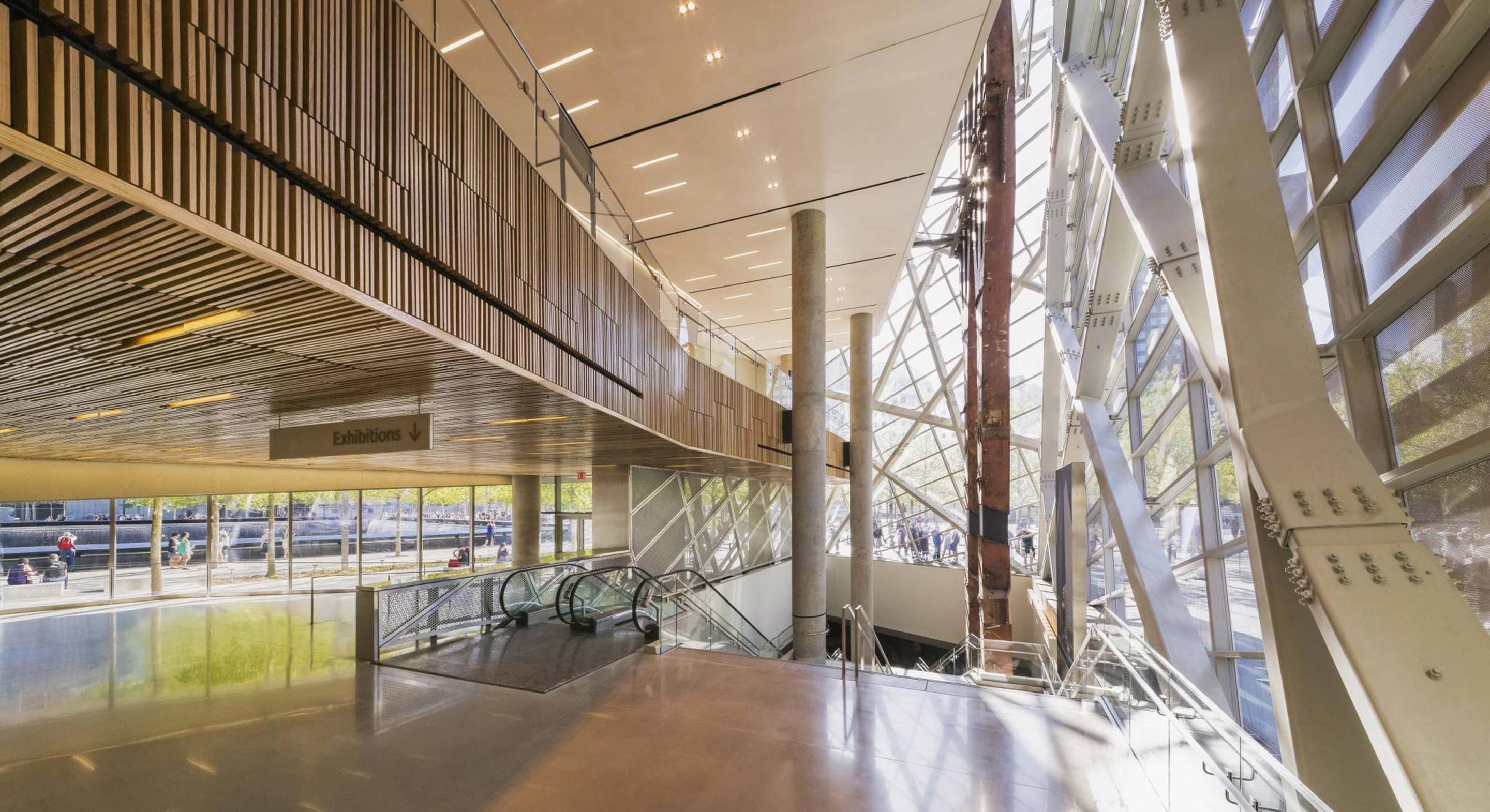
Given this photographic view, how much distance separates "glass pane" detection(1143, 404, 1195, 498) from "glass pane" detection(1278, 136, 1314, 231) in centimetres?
339

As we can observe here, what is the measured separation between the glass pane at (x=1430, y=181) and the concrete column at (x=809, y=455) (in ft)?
30.7

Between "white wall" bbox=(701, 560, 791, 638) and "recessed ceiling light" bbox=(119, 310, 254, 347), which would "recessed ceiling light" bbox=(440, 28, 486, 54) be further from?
"white wall" bbox=(701, 560, 791, 638)

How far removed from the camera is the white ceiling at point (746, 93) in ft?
23.7

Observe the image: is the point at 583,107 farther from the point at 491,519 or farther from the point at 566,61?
the point at 491,519

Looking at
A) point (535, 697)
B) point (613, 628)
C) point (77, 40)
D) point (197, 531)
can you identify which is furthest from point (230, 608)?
point (77, 40)

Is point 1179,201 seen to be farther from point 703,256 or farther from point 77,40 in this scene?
point 703,256

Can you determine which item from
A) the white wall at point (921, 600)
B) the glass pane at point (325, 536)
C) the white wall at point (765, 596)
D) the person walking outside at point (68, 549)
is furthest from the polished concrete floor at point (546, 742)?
the white wall at point (921, 600)

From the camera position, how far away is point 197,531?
1772 cm

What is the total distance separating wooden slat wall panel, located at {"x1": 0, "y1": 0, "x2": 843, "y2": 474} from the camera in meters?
2.45

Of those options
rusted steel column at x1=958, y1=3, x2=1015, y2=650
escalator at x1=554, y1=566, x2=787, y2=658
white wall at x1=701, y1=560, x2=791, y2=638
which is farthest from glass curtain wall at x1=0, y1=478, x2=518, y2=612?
rusted steel column at x1=958, y1=3, x2=1015, y2=650

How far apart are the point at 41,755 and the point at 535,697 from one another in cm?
359

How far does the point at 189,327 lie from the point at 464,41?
178 inches

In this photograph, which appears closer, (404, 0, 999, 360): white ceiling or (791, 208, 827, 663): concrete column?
(404, 0, 999, 360): white ceiling

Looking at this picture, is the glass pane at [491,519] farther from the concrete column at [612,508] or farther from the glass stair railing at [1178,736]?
the glass stair railing at [1178,736]
